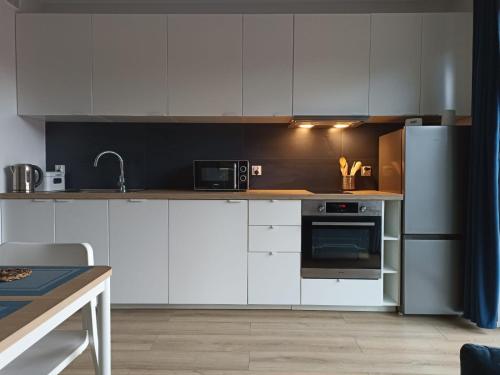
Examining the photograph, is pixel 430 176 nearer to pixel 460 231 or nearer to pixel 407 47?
pixel 460 231

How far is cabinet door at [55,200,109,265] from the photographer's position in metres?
2.83

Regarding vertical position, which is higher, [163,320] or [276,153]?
[276,153]

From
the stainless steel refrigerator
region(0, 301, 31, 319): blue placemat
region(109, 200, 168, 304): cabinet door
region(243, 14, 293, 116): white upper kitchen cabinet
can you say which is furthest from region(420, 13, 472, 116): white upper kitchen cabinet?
region(0, 301, 31, 319): blue placemat

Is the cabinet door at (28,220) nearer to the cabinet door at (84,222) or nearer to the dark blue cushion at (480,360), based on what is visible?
the cabinet door at (84,222)

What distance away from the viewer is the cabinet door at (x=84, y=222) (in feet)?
9.27

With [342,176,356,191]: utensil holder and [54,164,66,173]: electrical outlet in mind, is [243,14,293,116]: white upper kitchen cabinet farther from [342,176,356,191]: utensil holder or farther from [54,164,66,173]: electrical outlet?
[54,164,66,173]: electrical outlet

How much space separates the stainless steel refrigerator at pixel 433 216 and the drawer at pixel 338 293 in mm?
249

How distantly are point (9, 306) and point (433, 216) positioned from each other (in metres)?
2.61

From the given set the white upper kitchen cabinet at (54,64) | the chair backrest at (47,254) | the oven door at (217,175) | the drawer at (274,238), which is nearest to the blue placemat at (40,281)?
the chair backrest at (47,254)

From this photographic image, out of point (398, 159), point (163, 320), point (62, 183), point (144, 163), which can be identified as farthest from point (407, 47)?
point (62, 183)

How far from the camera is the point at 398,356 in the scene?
2.18 m

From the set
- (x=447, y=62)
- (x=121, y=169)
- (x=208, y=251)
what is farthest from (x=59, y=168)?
(x=447, y=62)

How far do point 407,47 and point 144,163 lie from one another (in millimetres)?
2376

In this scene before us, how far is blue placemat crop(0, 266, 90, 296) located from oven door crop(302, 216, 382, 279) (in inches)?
A: 72.6
